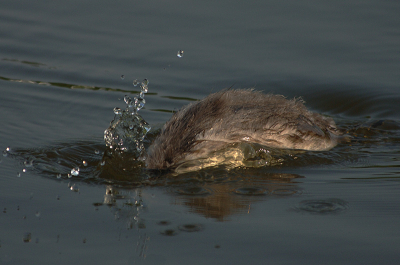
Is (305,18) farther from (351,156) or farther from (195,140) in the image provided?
(195,140)

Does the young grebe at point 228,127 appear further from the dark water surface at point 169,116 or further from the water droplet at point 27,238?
the water droplet at point 27,238

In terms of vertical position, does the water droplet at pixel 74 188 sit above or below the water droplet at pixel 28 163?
below

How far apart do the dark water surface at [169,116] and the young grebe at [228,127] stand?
26 cm

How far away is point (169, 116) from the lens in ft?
27.4

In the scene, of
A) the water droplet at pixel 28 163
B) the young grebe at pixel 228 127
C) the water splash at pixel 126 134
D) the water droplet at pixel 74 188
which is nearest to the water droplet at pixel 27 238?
the water droplet at pixel 74 188

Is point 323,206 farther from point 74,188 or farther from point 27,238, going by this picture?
point 27,238

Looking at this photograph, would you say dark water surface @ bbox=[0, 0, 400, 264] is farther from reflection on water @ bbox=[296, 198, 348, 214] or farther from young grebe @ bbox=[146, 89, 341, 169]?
young grebe @ bbox=[146, 89, 341, 169]

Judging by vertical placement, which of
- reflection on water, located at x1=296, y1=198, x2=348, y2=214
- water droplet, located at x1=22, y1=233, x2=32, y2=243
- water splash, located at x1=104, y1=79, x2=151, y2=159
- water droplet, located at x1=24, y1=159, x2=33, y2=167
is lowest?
water droplet, located at x1=22, y1=233, x2=32, y2=243

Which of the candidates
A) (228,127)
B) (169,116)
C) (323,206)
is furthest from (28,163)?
(323,206)

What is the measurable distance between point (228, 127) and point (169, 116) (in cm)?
231

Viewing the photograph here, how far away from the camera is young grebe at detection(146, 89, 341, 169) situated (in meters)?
6.12

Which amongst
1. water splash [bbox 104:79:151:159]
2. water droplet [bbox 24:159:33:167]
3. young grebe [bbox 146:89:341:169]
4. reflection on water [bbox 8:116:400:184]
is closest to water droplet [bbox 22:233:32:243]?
reflection on water [bbox 8:116:400:184]

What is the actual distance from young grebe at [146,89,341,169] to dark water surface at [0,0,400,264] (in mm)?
258

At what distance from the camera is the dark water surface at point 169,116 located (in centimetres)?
424
